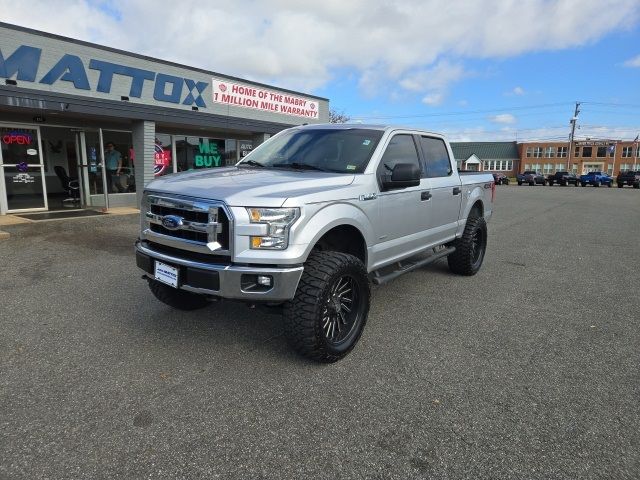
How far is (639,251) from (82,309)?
9612 millimetres

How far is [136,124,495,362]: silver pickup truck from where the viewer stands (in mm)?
3201

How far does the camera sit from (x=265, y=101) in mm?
16109

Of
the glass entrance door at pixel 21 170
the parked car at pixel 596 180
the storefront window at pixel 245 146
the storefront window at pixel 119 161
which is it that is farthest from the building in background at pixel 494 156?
the glass entrance door at pixel 21 170

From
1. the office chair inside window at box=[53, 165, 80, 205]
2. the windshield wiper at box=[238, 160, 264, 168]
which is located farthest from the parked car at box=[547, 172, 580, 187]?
the windshield wiper at box=[238, 160, 264, 168]

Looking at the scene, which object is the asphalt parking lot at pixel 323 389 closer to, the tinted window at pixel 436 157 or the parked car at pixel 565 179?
the tinted window at pixel 436 157

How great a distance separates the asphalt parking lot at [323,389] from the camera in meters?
2.45

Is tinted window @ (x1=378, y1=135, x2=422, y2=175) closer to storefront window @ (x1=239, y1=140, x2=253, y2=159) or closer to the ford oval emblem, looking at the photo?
the ford oval emblem

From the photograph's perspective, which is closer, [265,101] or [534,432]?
[534,432]

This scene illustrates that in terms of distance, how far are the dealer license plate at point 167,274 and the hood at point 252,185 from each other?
59 cm

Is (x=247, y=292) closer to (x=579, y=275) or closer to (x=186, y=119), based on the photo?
(x=579, y=275)

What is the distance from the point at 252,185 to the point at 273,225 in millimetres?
423

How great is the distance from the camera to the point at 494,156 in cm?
8200

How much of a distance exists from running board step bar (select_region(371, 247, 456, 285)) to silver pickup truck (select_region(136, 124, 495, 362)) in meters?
0.02

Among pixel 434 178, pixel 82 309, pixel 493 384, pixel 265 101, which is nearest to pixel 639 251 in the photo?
pixel 434 178
